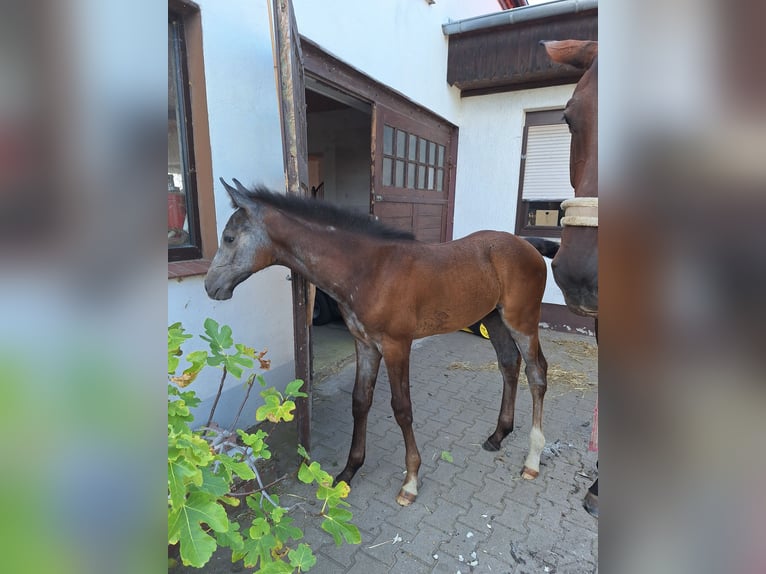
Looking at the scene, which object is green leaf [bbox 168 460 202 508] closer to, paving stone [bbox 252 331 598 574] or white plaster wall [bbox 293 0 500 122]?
paving stone [bbox 252 331 598 574]

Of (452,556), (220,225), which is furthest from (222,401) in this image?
(452,556)

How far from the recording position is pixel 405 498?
2133 mm

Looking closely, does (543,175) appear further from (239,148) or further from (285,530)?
(285,530)

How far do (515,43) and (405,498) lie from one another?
5.07 m

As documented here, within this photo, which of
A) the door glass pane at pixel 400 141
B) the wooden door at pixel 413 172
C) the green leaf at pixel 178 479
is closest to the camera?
the green leaf at pixel 178 479

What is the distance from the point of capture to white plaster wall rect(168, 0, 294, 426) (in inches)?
93.1

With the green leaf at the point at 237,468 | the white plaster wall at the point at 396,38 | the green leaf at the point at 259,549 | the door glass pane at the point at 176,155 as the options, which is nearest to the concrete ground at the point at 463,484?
the green leaf at the point at 259,549

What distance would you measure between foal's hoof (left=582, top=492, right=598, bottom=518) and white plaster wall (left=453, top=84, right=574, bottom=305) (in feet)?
11.4

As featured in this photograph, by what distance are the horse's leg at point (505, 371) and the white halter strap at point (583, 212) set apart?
1374 millimetres

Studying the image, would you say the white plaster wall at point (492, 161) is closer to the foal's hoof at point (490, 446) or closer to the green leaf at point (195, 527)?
the foal's hoof at point (490, 446)

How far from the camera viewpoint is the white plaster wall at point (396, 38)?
3166 millimetres
